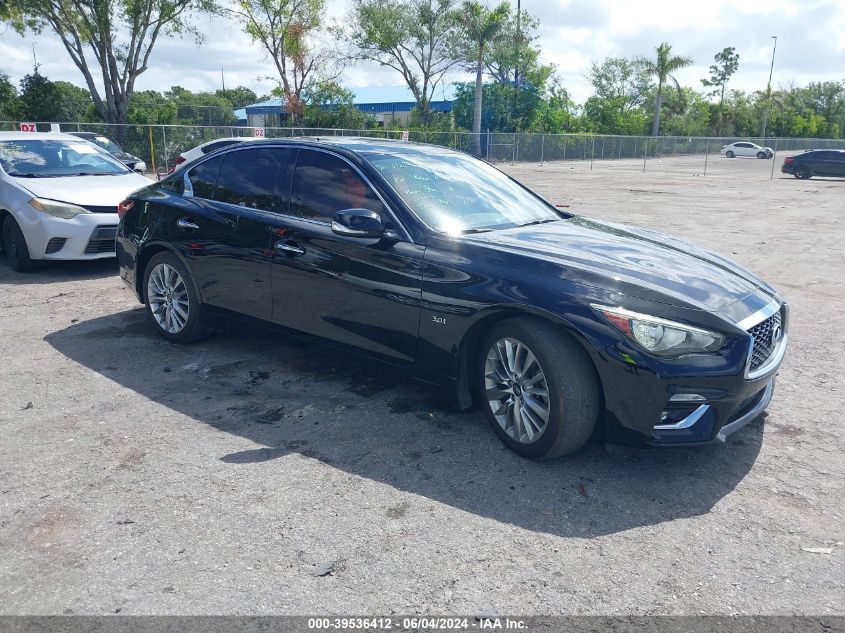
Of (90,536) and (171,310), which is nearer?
(90,536)

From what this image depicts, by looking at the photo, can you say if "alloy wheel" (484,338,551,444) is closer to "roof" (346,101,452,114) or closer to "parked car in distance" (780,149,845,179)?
"parked car in distance" (780,149,845,179)

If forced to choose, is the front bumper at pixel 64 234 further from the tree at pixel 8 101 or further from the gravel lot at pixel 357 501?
the tree at pixel 8 101

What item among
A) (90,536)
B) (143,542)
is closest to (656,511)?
(143,542)

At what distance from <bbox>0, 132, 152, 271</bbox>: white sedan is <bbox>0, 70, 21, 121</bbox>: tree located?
95.2 ft

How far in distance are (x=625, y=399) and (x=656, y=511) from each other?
554 millimetres

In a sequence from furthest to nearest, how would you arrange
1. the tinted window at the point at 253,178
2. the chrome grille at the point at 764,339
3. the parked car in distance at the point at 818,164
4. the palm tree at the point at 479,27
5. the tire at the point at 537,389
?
1. the palm tree at the point at 479,27
2. the parked car in distance at the point at 818,164
3. the tinted window at the point at 253,178
4. the chrome grille at the point at 764,339
5. the tire at the point at 537,389

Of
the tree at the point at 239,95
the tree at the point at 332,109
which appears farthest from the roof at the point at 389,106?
the tree at the point at 239,95

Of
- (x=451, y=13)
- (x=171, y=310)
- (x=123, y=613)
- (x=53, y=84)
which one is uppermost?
(x=451, y=13)

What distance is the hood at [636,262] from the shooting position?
3863mm

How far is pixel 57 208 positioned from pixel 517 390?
258 inches

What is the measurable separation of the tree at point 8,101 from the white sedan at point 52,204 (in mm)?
29010

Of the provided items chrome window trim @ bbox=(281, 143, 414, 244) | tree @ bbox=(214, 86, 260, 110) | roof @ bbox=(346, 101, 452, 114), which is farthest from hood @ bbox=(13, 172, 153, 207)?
tree @ bbox=(214, 86, 260, 110)

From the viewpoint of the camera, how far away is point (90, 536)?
329 centimetres

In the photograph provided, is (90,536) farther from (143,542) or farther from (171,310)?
(171,310)
